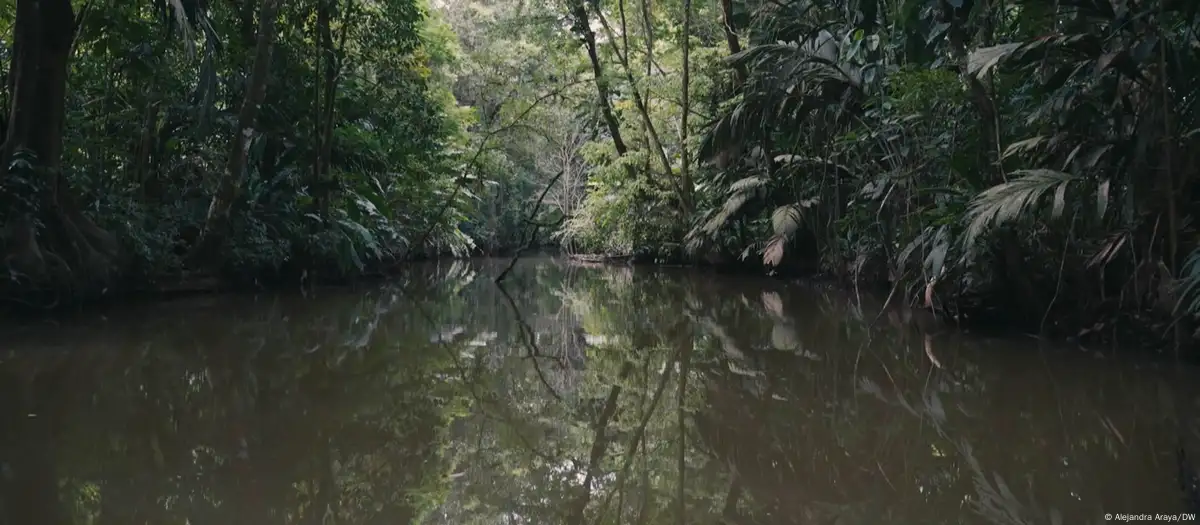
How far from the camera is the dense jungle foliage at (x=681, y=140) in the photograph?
14.8 feet

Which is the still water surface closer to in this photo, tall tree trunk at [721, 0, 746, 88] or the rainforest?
the rainforest

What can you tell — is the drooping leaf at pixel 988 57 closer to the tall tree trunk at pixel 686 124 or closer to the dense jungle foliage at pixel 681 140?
the dense jungle foliage at pixel 681 140

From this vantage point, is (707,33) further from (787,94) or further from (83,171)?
(83,171)

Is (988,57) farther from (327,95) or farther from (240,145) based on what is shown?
(327,95)

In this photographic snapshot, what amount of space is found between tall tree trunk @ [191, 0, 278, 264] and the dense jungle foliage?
0.03m

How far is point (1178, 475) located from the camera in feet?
8.07

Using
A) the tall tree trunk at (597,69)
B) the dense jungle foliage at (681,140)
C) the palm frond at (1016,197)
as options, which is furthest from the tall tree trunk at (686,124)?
the palm frond at (1016,197)

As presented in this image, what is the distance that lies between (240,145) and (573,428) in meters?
5.85

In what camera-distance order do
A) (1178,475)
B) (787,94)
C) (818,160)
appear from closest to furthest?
(1178,475) → (787,94) → (818,160)

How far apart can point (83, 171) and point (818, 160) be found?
8.09 metres

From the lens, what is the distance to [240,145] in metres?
7.68

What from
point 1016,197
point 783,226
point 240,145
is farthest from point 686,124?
point 1016,197

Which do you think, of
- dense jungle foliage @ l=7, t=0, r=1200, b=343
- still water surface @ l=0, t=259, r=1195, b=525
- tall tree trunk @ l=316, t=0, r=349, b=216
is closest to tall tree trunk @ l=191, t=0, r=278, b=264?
dense jungle foliage @ l=7, t=0, r=1200, b=343

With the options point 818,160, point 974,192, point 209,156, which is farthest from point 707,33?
point 974,192
